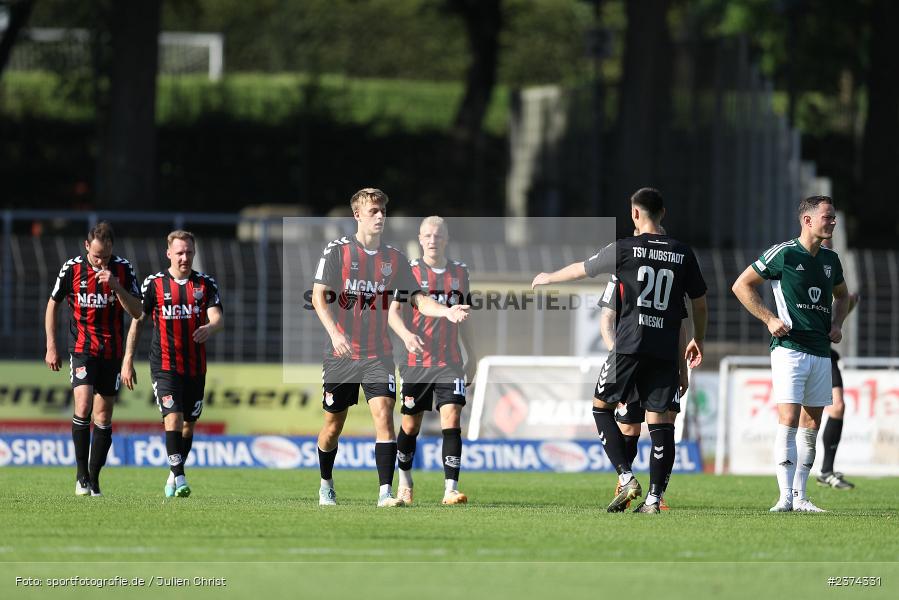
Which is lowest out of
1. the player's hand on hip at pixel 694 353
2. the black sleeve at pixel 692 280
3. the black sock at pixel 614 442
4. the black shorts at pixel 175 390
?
the black sock at pixel 614 442

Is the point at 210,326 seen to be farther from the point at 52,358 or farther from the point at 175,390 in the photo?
the point at 52,358

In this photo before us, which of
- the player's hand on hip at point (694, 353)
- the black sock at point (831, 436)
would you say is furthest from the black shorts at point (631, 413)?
the black sock at point (831, 436)

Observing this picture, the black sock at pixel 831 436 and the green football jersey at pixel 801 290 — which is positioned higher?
the green football jersey at pixel 801 290

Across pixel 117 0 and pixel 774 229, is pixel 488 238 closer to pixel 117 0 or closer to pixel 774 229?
pixel 774 229

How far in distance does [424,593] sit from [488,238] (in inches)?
1063

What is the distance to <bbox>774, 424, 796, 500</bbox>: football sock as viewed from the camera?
1150cm

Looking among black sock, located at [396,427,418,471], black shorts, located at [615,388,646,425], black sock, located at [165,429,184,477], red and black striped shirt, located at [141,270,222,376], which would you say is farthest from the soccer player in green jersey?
black sock, located at [165,429,184,477]

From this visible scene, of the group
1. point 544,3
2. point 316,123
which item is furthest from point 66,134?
point 544,3

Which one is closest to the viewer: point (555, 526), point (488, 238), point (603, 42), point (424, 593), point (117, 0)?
point (424, 593)

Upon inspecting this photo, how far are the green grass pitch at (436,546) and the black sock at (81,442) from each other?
234 mm

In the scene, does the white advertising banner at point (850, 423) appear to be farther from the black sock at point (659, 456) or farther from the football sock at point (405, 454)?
the black sock at point (659, 456)

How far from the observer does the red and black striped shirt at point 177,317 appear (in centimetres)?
1248

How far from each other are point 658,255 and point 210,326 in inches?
140

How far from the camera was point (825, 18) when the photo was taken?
3828cm
